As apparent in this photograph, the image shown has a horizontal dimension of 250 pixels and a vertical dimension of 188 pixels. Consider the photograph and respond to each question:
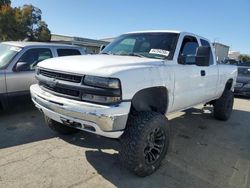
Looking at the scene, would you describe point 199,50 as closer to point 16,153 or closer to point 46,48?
point 16,153

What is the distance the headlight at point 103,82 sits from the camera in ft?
9.32

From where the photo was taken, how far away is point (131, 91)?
3016mm

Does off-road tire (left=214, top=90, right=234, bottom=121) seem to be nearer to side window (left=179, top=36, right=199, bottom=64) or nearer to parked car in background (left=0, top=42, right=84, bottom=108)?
side window (left=179, top=36, right=199, bottom=64)

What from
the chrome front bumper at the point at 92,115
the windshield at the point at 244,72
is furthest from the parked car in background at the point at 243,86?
the chrome front bumper at the point at 92,115

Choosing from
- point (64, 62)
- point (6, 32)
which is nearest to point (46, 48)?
point (64, 62)

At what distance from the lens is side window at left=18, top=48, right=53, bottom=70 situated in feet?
19.1

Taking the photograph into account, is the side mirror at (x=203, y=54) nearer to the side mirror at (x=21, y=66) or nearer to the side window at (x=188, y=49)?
the side window at (x=188, y=49)

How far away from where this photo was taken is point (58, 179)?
3156 millimetres

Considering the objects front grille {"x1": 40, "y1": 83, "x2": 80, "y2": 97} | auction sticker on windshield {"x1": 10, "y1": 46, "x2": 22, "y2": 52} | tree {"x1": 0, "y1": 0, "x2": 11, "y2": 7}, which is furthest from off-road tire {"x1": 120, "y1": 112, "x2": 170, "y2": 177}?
tree {"x1": 0, "y1": 0, "x2": 11, "y2": 7}

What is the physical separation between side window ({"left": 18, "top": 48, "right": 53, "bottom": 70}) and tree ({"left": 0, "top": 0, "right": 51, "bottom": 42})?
30.3 metres

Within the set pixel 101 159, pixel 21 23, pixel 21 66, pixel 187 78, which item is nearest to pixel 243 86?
pixel 187 78

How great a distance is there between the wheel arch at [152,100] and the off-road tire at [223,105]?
2.95m

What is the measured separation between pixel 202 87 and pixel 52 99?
2.85m

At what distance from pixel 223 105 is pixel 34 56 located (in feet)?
15.5
